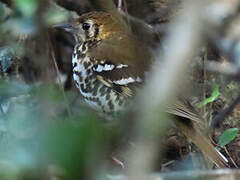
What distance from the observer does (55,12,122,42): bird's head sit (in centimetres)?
394

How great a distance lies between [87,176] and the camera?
126 centimetres

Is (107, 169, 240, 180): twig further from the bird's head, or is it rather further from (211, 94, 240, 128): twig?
the bird's head

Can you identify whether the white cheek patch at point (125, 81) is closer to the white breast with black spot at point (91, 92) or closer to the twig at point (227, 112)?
the white breast with black spot at point (91, 92)

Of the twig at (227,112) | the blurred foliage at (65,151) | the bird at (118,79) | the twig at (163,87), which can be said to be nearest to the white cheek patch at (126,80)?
the bird at (118,79)

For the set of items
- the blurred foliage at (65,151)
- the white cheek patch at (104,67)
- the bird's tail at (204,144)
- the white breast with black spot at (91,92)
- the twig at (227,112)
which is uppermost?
the blurred foliage at (65,151)

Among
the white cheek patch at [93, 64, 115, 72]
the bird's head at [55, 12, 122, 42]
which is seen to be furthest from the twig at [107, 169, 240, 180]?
the bird's head at [55, 12, 122, 42]

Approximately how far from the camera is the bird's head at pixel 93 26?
394cm

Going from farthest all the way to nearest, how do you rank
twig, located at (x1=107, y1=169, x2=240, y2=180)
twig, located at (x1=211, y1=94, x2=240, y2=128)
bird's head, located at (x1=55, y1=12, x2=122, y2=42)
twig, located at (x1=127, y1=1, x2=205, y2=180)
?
bird's head, located at (x1=55, y1=12, x2=122, y2=42) → twig, located at (x1=211, y1=94, x2=240, y2=128) → twig, located at (x1=107, y1=169, x2=240, y2=180) → twig, located at (x1=127, y1=1, x2=205, y2=180)

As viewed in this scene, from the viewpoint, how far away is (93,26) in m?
3.97

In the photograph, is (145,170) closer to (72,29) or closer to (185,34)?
(185,34)

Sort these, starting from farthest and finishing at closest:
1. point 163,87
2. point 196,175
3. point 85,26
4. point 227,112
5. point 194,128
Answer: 1. point 85,26
2. point 194,128
3. point 227,112
4. point 196,175
5. point 163,87

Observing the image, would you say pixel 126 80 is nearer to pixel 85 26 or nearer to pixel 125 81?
pixel 125 81

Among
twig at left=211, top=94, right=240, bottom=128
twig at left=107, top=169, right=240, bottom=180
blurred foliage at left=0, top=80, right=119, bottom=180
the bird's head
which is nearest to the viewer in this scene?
blurred foliage at left=0, top=80, right=119, bottom=180

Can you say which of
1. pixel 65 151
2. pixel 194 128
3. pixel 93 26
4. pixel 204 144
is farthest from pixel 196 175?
pixel 93 26
